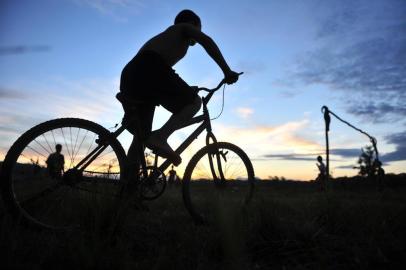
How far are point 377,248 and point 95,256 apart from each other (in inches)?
73.0

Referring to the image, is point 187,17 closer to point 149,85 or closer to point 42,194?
point 149,85

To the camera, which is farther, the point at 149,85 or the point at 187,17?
the point at 187,17

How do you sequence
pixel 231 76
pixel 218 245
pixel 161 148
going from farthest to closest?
pixel 231 76
pixel 161 148
pixel 218 245

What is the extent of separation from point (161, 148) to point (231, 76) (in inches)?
45.6

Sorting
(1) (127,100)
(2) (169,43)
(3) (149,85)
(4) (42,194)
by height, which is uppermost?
(2) (169,43)

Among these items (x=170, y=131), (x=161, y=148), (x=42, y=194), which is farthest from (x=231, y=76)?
(x=42, y=194)

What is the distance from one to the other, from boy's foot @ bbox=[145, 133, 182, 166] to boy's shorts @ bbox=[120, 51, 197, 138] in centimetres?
9

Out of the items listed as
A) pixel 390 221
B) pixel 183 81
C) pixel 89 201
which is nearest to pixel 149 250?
pixel 89 201

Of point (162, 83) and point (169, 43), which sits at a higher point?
point (169, 43)

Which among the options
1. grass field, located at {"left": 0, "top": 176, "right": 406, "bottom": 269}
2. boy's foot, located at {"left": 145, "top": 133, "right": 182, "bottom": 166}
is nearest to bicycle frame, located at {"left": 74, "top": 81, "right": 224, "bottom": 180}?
boy's foot, located at {"left": 145, "top": 133, "right": 182, "bottom": 166}

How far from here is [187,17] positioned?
401 centimetres

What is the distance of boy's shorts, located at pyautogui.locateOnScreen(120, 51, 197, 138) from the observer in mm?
3555

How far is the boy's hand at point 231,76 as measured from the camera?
13.0 ft

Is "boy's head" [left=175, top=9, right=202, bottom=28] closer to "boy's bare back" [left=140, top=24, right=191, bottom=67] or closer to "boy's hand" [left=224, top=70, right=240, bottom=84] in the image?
"boy's bare back" [left=140, top=24, right=191, bottom=67]
